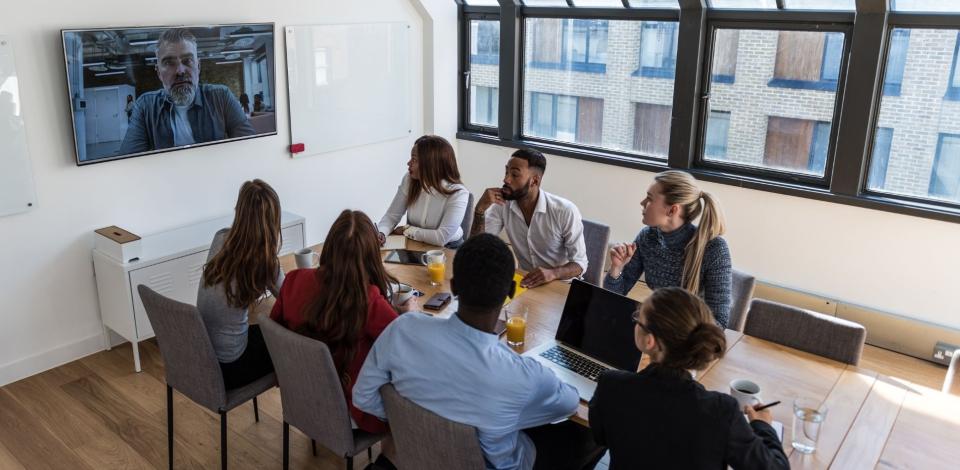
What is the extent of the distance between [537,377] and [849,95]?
139 inches

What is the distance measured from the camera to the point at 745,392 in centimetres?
240

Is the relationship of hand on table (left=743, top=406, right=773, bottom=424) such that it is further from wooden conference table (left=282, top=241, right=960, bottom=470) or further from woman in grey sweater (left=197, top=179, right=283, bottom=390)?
woman in grey sweater (left=197, top=179, right=283, bottom=390)

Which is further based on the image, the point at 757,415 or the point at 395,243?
the point at 395,243

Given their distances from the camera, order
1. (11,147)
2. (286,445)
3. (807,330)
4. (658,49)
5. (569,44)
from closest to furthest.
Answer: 1. (807,330)
2. (286,445)
3. (11,147)
4. (658,49)
5. (569,44)

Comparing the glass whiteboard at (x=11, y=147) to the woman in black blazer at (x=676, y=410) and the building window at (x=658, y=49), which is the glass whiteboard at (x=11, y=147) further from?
the building window at (x=658, y=49)

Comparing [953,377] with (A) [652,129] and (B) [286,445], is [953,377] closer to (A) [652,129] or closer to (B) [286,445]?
(A) [652,129]

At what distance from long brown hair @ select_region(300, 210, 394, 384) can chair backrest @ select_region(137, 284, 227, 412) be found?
1.56 ft

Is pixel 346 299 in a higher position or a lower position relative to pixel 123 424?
higher

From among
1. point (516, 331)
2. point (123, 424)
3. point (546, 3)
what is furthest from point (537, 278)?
point (546, 3)

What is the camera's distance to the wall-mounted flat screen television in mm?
4121

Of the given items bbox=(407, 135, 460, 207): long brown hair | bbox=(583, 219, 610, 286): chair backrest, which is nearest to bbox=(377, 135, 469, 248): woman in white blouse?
bbox=(407, 135, 460, 207): long brown hair

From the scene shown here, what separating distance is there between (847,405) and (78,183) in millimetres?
4082

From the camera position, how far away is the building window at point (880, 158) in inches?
184

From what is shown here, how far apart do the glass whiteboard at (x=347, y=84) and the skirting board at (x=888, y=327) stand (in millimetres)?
3334
